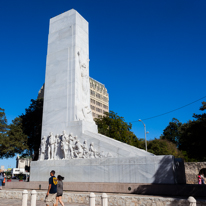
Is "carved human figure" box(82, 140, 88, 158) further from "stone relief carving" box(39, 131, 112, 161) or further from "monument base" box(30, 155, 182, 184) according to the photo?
"monument base" box(30, 155, 182, 184)

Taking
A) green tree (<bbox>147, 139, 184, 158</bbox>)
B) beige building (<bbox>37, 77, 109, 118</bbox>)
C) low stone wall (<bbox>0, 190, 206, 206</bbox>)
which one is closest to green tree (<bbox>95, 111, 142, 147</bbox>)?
green tree (<bbox>147, 139, 184, 158</bbox>)

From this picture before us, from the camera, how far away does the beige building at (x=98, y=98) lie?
7875cm

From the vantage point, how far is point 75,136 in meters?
16.0

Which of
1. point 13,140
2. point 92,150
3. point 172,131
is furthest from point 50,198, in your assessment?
point 172,131

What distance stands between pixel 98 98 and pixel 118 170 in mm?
69489

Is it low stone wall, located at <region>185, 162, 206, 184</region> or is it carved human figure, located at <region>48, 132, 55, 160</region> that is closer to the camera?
carved human figure, located at <region>48, 132, 55, 160</region>

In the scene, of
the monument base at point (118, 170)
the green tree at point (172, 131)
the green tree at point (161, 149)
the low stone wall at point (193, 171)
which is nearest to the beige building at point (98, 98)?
the green tree at point (172, 131)

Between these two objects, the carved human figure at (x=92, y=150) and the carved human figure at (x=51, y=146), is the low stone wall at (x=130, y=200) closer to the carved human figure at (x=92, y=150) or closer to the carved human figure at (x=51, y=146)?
the carved human figure at (x=92, y=150)

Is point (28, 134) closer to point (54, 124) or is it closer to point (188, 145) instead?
point (54, 124)

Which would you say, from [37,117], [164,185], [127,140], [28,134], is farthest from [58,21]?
[127,140]

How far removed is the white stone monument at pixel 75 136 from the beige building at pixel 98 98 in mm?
56842

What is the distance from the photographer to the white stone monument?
1259 centimetres

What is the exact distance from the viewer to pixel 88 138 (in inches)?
611

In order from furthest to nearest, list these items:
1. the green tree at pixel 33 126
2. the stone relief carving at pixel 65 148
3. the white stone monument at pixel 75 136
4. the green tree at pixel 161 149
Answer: the green tree at pixel 161 149 < the green tree at pixel 33 126 < the stone relief carving at pixel 65 148 < the white stone monument at pixel 75 136
